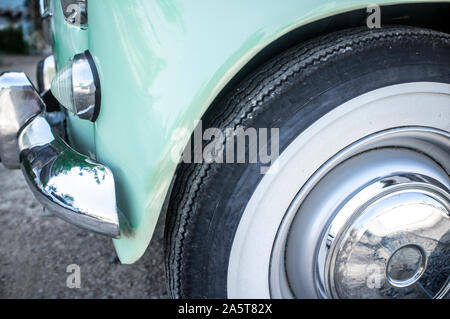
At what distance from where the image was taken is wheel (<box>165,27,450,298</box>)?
2.74 feet

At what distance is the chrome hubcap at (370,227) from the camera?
93cm

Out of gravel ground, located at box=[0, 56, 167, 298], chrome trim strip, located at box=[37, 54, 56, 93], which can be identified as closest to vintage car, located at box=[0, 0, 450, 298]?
gravel ground, located at box=[0, 56, 167, 298]

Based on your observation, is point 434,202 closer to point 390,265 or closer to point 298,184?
point 390,265

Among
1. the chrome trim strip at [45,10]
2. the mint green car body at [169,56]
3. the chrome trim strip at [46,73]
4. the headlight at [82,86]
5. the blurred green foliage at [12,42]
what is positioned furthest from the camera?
the blurred green foliage at [12,42]

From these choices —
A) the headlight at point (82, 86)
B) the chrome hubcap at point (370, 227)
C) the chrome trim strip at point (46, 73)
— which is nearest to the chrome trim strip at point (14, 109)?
the headlight at point (82, 86)

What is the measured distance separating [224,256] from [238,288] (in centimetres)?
11

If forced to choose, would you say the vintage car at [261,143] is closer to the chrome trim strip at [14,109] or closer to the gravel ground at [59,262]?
the chrome trim strip at [14,109]

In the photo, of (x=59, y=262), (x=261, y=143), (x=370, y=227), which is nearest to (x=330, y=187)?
(x=370, y=227)

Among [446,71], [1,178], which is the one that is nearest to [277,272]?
[446,71]

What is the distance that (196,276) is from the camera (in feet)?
2.93

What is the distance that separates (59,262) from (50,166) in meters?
0.74

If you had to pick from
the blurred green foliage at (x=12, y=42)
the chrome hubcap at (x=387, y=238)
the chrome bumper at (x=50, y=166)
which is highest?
the blurred green foliage at (x=12, y=42)

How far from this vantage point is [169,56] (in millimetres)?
773

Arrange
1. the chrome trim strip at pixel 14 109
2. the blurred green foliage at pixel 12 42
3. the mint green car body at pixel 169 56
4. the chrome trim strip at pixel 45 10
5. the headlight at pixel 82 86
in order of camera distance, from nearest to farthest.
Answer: the mint green car body at pixel 169 56, the headlight at pixel 82 86, the chrome trim strip at pixel 14 109, the chrome trim strip at pixel 45 10, the blurred green foliage at pixel 12 42
